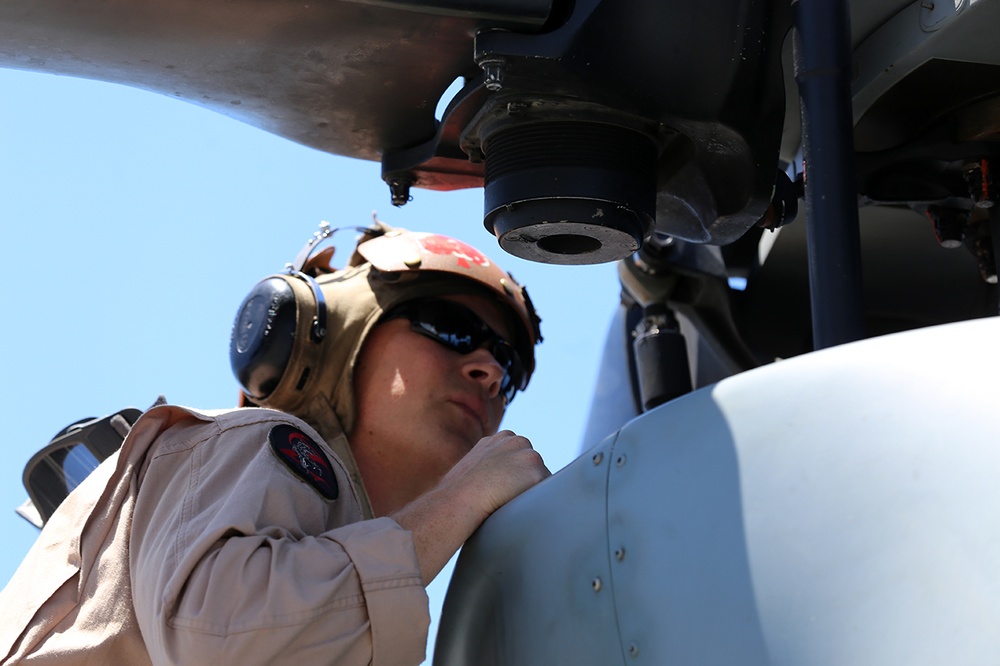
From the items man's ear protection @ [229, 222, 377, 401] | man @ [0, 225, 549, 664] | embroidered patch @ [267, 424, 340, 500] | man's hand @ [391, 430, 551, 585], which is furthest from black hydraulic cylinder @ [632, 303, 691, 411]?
embroidered patch @ [267, 424, 340, 500]

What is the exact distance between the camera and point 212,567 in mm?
1838

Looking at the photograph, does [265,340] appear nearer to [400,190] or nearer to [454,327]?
[454,327]

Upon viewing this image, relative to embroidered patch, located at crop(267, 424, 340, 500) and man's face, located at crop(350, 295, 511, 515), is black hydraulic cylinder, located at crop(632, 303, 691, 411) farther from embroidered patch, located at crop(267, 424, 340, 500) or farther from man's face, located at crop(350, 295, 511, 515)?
embroidered patch, located at crop(267, 424, 340, 500)

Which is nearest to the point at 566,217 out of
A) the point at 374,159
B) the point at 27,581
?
the point at 374,159

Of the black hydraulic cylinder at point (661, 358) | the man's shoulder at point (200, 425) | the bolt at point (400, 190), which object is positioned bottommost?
the man's shoulder at point (200, 425)

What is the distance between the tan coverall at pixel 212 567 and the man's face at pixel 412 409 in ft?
2.53

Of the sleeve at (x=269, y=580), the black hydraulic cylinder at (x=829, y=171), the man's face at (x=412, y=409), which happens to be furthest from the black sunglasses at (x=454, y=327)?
the black hydraulic cylinder at (x=829, y=171)

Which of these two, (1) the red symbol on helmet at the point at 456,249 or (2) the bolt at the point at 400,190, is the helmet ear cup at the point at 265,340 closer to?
(1) the red symbol on helmet at the point at 456,249

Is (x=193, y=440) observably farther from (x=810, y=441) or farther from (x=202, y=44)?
(x=810, y=441)

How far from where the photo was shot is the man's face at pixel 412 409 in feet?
10.0

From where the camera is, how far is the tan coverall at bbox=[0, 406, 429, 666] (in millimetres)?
1795

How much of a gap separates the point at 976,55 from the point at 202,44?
1194mm

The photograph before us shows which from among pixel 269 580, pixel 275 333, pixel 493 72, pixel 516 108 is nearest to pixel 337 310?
pixel 275 333

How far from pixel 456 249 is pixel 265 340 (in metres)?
0.62
